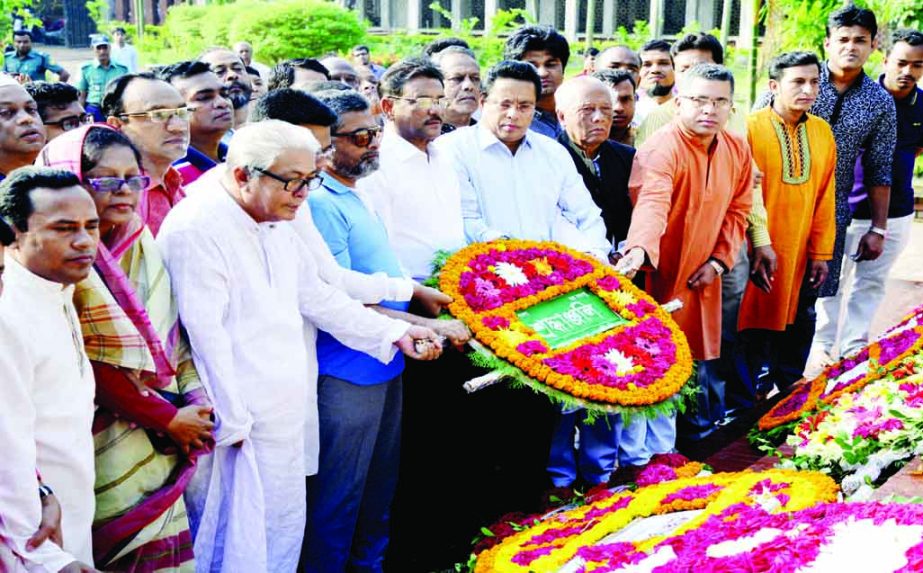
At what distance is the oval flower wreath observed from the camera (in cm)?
418

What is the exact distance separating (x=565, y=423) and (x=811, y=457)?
125 centimetres

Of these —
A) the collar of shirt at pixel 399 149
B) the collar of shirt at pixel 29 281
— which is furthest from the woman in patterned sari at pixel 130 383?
the collar of shirt at pixel 399 149

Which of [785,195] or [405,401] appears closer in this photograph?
[405,401]

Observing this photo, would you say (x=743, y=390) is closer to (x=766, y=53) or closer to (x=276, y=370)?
(x=276, y=370)

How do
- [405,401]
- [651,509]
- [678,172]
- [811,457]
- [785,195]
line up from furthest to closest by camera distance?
[785,195]
[678,172]
[405,401]
[811,457]
[651,509]

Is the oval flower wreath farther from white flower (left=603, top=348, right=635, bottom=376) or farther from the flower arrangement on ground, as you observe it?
the flower arrangement on ground

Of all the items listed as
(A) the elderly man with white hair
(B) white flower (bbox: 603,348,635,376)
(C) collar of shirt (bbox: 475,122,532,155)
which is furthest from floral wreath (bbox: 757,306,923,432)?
(A) the elderly man with white hair

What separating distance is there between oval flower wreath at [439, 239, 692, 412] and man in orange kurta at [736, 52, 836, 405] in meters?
1.76

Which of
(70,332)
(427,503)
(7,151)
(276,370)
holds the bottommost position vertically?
(427,503)

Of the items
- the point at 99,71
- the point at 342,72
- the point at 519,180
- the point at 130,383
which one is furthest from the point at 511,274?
the point at 99,71

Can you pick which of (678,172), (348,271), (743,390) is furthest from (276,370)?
(743,390)

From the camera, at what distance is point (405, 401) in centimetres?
477

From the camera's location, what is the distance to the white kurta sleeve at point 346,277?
389cm

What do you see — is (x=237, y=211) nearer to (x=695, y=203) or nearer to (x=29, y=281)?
(x=29, y=281)
